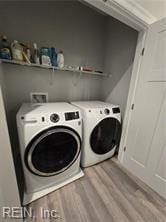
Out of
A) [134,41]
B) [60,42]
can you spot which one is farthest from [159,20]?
[60,42]

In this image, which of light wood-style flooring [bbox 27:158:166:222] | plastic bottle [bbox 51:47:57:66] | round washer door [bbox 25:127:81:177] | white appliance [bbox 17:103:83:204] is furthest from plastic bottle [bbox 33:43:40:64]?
light wood-style flooring [bbox 27:158:166:222]

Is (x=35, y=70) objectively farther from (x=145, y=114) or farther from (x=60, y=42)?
(x=145, y=114)

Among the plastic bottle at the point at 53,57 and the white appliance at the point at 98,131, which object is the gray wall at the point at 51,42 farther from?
the white appliance at the point at 98,131

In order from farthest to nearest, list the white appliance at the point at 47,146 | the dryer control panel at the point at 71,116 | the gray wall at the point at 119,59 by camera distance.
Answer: the gray wall at the point at 119,59
the dryer control panel at the point at 71,116
the white appliance at the point at 47,146

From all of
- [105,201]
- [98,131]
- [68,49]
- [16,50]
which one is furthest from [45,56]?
[105,201]

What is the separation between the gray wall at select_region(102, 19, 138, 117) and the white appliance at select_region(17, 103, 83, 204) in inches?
37.1

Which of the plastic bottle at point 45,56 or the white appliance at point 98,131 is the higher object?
the plastic bottle at point 45,56

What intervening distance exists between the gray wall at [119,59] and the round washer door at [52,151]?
102cm

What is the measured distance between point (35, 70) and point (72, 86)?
611 millimetres

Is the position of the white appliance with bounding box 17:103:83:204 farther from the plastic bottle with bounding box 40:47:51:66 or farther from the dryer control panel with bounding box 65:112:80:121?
the plastic bottle with bounding box 40:47:51:66

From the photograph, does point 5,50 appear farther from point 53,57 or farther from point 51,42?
point 51,42

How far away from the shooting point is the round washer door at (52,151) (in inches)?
37.6

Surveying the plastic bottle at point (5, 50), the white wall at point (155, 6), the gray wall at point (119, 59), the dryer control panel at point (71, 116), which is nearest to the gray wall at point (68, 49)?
the gray wall at point (119, 59)

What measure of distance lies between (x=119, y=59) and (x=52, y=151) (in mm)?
1661
